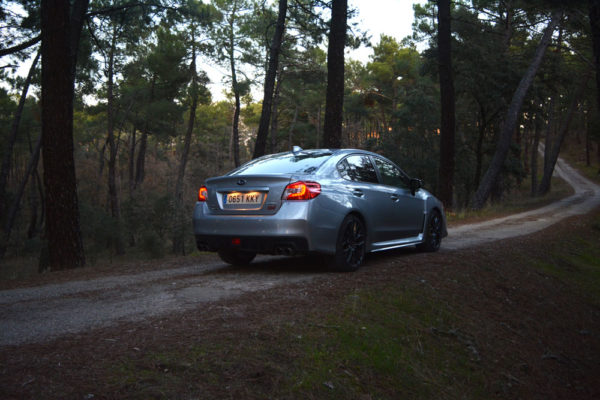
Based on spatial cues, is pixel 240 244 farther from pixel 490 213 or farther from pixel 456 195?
pixel 456 195

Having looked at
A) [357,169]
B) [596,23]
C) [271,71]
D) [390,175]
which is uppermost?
[271,71]

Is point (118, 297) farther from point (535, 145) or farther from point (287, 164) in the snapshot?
point (535, 145)

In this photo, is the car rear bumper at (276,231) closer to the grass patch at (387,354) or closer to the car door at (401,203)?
the grass patch at (387,354)

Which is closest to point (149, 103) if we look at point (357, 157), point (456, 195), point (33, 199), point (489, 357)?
point (33, 199)

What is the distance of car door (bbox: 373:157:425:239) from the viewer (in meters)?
7.57

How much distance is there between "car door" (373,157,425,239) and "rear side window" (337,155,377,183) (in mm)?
240

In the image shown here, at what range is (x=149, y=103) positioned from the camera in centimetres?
3269

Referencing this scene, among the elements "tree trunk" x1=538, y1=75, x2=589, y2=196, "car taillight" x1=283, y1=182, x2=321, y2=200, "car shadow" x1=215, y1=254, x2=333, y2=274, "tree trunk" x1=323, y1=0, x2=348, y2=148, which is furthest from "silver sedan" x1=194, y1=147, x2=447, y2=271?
"tree trunk" x1=538, y1=75, x2=589, y2=196

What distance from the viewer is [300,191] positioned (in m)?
5.93

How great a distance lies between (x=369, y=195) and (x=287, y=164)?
49.0 inches

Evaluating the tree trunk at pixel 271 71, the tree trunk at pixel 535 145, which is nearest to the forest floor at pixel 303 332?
the tree trunk at pixel 271 71

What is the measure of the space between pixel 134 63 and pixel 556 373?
3116cm

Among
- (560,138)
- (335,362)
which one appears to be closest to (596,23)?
(335,362)

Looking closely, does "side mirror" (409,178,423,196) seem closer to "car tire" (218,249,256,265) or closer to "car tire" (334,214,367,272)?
"car tire" (334,214,367,272)
